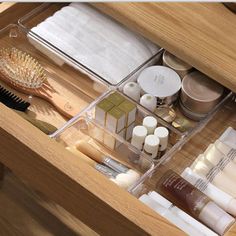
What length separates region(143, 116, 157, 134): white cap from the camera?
113 centimetres

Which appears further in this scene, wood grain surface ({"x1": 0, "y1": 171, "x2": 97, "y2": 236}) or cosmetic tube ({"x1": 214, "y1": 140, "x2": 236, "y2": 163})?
wood grain surface ({"x1": 0, "y1": 171, "x2": 97, "y2": 236})

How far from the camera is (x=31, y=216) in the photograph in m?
1.39

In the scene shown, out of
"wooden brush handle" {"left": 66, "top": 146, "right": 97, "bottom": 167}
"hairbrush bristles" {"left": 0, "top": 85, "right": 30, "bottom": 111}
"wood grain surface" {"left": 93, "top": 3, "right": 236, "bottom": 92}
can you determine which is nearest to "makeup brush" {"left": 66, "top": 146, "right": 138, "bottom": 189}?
"wooden brush handle" {"left": 66, "top": 146, "right": 97, "bottom": 167}

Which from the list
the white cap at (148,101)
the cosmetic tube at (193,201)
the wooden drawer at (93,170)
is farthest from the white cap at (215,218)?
the white cap at (148,101)

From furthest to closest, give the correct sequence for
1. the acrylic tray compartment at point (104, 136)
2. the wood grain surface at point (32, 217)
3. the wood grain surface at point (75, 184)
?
the wood grain surface at point (32, 217), the acrylic tray compartment at point (104, 136), the wood grain surface at point (75, 184)

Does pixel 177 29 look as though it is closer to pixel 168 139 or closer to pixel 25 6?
pixel 168 139

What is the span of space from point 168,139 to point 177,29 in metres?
0.19

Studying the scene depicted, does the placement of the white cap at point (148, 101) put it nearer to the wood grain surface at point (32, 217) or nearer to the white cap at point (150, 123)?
the white cap at point (150, 123)

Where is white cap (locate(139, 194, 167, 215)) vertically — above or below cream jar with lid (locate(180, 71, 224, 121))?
below

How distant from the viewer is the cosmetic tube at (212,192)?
1.06 metres

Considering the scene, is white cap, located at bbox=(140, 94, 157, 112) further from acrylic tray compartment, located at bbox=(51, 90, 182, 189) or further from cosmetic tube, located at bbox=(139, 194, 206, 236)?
cosmetic tube, located at bbox=(139, 194, 206, 236)

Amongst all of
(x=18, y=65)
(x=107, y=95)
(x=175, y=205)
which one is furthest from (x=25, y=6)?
(x=175, y=205)

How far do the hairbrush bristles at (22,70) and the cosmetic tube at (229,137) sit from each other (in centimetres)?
33

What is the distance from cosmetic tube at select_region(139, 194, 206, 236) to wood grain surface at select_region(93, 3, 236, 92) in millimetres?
228
